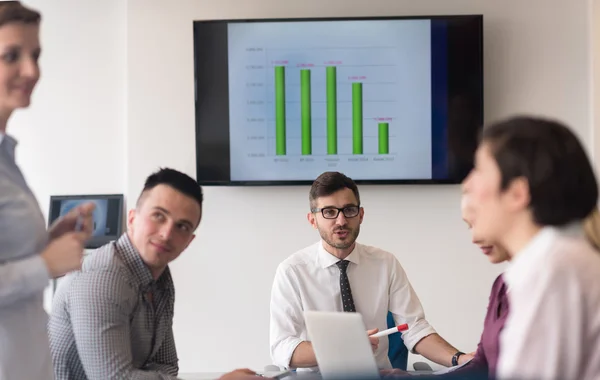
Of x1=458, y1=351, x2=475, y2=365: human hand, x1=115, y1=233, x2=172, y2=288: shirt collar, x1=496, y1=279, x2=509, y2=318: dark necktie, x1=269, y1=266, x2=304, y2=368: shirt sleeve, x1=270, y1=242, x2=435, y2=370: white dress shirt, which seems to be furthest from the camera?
x1=270, y1=242, x2=435, y2=370: white dress shirt

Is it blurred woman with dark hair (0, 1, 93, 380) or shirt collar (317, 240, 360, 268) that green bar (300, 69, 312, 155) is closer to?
shirt collar (317, 240, 360, 268)

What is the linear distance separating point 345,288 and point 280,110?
1.50 meters

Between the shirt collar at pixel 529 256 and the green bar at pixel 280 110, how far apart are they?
3.16 meters

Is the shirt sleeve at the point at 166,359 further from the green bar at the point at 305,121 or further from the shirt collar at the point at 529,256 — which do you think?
the green bar at the point at 305,121

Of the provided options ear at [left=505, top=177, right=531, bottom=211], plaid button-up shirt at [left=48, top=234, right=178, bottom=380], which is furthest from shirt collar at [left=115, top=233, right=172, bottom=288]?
ear at [left=505, top=177, right=531, bottom=211]

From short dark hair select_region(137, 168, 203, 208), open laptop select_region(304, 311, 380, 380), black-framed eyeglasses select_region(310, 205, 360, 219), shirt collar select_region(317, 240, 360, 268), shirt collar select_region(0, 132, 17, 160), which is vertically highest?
shirt collar select_region(0, 132, 17, 160)

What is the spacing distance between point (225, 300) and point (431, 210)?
133 centimetres

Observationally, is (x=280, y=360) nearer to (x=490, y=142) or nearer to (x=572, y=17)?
(x=490, y=142)

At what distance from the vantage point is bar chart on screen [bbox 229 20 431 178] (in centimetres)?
439

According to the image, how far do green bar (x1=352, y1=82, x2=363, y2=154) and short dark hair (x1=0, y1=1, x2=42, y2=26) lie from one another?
8.99ft

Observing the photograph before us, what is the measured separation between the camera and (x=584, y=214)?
1333 millimetres

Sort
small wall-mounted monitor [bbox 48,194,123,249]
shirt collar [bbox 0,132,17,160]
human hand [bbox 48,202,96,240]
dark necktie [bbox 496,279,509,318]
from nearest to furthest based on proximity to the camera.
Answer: shirt collar [bbox 0,132,17,160] → human hand [bbox 48,202,96,240] → dark necktie [bbox 496,279,509,318] → small wall-mounted monitor [bbox 48,194,123,249]

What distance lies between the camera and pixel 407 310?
10.7ft

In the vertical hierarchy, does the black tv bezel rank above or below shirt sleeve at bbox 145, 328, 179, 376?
above
